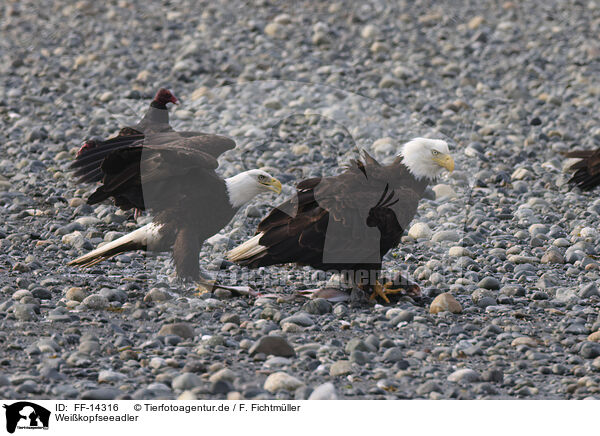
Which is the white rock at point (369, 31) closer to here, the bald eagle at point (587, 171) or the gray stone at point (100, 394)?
the bald eagle at point (587, 171)

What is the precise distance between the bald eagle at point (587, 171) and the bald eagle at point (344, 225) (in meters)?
3.02

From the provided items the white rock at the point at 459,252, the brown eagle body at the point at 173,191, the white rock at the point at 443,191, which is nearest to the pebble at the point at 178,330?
the brown eagle body at the point at 173,191

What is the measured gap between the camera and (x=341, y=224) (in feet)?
19.8

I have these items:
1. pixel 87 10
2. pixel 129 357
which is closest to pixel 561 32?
pixel 87 10

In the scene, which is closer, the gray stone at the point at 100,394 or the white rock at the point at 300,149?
the gray stone at the point at 100,394

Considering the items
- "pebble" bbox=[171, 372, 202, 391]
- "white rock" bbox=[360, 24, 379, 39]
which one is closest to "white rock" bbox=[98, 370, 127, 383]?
"pebble" bbox=[171, 372, 202, 391]

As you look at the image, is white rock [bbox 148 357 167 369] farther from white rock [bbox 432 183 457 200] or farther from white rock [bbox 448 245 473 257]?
white rock [bbox 432 183 457 200]

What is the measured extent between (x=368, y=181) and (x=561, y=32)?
959cm

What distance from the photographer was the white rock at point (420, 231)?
768 centimetres

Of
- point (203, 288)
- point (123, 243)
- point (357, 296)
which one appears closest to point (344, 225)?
point (357, 296)

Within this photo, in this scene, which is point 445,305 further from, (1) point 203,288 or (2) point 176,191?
(2) point 176,191

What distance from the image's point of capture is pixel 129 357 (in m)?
5.24

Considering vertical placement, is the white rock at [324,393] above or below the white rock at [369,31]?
below

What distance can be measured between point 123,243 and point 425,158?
2240mm
